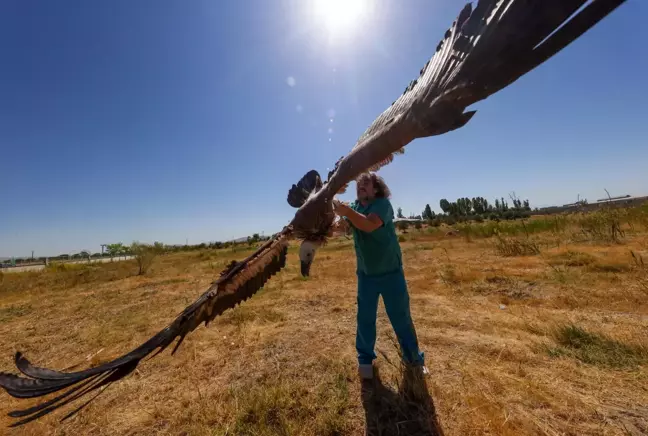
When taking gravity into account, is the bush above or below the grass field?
above

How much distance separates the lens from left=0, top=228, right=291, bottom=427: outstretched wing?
1.07m

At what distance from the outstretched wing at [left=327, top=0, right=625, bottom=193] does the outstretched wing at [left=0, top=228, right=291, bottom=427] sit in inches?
33.6

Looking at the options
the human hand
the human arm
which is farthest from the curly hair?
the human hand

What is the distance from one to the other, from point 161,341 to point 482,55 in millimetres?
1717

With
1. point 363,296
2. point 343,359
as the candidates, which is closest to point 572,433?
point 363,296

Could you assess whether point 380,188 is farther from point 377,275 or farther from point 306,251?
point 306,251

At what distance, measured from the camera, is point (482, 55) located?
1115 millimetres

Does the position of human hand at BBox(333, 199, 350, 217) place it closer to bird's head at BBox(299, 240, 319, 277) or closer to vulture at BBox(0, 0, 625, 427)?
bird's head at BBox(299, 240, 319, 277)

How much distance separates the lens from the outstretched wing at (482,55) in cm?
94

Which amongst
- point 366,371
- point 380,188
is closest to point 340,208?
point 380,188

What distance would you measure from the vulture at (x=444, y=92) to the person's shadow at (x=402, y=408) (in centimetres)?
201

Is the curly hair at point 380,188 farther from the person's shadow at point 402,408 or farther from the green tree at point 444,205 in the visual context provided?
the green tree at point 444,205

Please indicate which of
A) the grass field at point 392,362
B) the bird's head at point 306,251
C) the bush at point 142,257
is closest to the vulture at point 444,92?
the bird's head at point 306,251

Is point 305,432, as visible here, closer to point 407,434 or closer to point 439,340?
point 407,434
